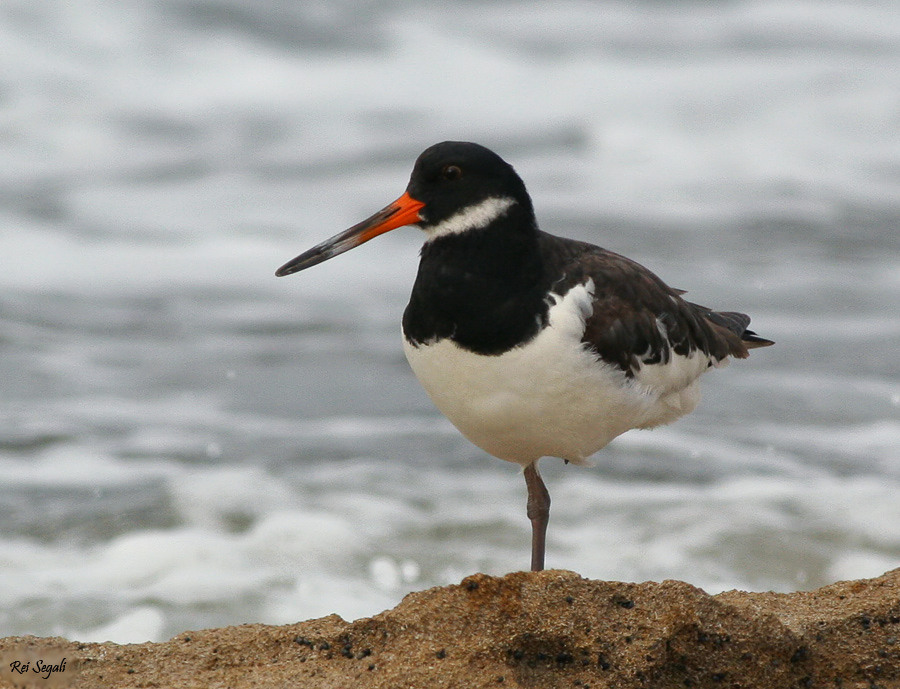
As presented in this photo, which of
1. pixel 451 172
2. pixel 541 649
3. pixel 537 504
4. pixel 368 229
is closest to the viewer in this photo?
pixel 541 649

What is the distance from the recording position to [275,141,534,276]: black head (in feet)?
16.4

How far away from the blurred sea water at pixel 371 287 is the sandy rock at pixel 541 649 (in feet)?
9.17

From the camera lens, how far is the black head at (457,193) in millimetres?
5000

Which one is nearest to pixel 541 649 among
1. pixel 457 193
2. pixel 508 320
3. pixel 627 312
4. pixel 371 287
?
pixel 508 320

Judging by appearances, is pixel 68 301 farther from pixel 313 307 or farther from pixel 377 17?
pixel 377 17

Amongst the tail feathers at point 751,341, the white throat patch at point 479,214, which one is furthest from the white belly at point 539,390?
the tail feathers at point 751,341

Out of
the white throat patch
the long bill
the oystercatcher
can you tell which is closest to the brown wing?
the oystercatcher

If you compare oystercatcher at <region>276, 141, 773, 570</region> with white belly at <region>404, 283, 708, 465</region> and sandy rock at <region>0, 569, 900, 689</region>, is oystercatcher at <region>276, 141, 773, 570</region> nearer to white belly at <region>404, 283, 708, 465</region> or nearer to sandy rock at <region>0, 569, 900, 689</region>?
white belly at <region>404, 283, 708, 465</region>

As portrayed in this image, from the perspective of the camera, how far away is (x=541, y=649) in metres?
4.11

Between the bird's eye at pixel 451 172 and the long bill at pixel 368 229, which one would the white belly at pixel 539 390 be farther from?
the bird's eye at pixel 451 172

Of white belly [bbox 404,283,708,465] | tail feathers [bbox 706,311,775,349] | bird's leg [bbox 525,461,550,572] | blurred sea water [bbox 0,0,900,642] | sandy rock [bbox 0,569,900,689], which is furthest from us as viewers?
blurred sea water [bbox 0,0,900,642]

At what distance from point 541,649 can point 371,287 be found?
340 inches

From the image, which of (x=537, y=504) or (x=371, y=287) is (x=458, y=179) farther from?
(x=371, y=287)

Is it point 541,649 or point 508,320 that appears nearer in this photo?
point 541,649
